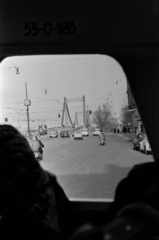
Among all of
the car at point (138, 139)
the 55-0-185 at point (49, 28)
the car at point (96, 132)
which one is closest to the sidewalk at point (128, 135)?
the car at point (138, 139)

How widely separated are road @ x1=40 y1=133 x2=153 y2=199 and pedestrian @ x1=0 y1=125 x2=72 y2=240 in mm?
855

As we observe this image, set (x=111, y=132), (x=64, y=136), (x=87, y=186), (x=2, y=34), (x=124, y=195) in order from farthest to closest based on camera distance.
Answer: (x=64, y=136) < (x=87, y=186) < (x=111, y=132) < (x=2, y=34) < (x=124, y=195)

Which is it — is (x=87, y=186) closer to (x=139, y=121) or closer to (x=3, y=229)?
(x=139, y=121)

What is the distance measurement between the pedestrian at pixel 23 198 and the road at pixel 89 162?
0.85 metres

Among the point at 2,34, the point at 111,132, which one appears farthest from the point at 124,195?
the point at 2,34

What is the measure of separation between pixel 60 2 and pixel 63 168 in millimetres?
1605

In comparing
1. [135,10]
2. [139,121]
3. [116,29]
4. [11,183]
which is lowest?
[11,183]

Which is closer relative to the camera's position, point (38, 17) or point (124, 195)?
point (124, 195)

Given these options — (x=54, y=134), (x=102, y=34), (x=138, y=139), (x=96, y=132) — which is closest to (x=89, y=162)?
(x=54, y=134)

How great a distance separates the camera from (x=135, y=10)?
2.04m

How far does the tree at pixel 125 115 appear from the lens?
2334mm

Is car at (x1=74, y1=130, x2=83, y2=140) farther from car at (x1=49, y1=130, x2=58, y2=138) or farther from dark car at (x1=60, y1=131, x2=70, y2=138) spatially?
car at (x1=49, y1=130, x2=58, y2=138)

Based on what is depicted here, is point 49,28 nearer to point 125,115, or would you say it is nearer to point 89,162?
point 125,115

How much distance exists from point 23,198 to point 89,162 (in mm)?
2038
